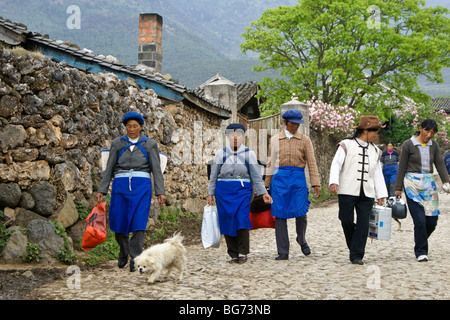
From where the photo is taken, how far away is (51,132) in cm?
638

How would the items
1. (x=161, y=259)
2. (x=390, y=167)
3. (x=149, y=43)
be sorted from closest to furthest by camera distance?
1. (x=161, y=259)
2. (x=390, y=167)
3. (x=149, y=43)

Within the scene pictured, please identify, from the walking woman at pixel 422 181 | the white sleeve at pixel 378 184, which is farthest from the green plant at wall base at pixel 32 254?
the walking woman at pixel 422 181

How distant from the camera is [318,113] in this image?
2147cm

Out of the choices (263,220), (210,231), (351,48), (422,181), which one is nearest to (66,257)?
(210,231)

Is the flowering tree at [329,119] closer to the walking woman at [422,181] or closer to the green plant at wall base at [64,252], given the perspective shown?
the walking woman at [422,181]

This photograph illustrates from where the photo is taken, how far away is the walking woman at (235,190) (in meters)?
6.46

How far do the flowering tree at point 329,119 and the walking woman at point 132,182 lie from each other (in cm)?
1600

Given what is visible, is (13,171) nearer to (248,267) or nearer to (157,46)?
(248,267)

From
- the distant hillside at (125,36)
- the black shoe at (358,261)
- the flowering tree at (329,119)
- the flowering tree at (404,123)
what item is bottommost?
the black shoe at (358,261)

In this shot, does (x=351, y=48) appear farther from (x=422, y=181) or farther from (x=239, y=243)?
(x=239, y=243)

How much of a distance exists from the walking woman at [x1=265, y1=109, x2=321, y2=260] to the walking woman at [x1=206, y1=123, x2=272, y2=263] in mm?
256

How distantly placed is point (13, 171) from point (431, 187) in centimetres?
498

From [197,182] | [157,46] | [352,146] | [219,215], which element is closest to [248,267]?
[219,215]

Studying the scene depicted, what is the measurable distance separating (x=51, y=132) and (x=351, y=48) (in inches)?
842
